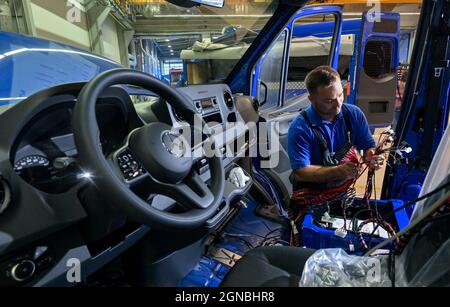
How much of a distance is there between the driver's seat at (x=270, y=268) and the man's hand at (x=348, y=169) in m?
0.79

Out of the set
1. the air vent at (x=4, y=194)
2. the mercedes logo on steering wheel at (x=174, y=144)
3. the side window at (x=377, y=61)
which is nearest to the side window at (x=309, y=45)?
the side window at (x=377, y=61)

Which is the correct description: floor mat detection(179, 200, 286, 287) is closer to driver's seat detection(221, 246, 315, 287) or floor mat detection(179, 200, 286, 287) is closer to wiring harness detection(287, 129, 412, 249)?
wiring harness detection(287, 129, 412, 249)

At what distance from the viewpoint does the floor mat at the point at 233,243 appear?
1.77 m

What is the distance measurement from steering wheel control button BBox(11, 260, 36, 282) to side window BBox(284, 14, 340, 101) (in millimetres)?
3801

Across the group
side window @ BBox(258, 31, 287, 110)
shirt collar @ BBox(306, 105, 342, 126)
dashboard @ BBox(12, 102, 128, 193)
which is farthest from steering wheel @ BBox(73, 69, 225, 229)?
side window @ BBox(258, 31, 287, 110)

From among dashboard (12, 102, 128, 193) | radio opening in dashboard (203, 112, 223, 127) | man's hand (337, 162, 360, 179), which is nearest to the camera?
dashboard (12, 102, 128, 193)

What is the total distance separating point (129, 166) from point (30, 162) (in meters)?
0.29

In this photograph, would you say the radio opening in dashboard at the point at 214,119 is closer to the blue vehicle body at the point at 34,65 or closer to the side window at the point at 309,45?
the blue vehicle body at the point at 34,65

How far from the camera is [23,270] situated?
806 millimetres

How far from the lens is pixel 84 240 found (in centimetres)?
97

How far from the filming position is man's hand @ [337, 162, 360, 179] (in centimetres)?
175

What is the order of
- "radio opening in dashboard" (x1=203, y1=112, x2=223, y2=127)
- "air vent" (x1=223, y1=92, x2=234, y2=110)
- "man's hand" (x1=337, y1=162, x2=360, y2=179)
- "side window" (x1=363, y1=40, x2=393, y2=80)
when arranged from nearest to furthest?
"man's hand" (x1=337, y1=162, x2=360, y2=179) → "radio opening in dashboard" (x1=203, y1=112, x2=223, y2=127) → "air vent" (x1=223, y1=92, x2=234, y2=110) → "side window" (x1=363, y1=40, x2=393, y2=80)

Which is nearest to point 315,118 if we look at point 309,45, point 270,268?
point 270,268
